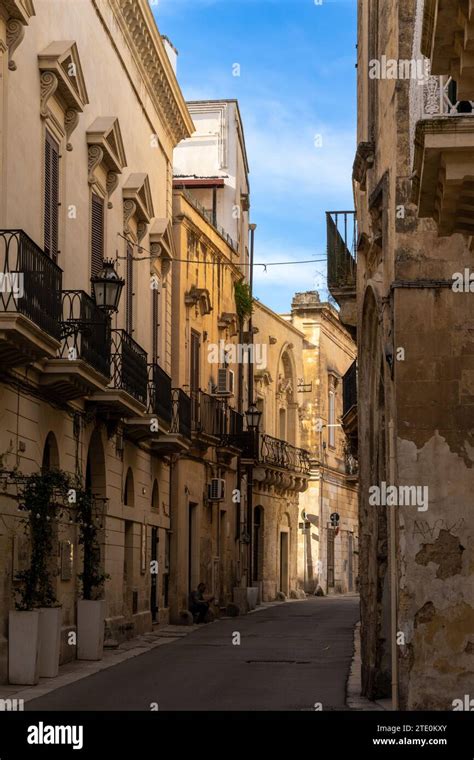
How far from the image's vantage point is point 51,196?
19188 mm

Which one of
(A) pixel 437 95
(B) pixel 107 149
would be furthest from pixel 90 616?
(A) pixel 437 95

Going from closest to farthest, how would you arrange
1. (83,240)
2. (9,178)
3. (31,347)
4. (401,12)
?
(401,12), (31,347), (9,178), (83,240)

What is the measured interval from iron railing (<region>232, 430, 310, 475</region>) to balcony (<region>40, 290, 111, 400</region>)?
16.4m

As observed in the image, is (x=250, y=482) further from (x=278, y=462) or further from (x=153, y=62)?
(x=153, y=62)

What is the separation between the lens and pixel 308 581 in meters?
51.8

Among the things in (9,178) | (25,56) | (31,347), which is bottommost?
(31,347)

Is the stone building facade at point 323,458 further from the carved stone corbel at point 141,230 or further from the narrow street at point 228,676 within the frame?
the carved stone corbel at point 141,230

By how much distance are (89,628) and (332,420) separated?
121 feet

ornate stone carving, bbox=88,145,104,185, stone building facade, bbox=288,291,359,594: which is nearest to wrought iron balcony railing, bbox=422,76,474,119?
ornate stone carving, bbox=88,145,104,185

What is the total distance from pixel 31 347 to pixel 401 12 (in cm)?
539

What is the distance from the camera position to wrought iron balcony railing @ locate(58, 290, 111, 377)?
18469 mm

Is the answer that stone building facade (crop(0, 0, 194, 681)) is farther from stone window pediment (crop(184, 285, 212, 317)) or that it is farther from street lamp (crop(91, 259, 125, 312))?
stone window pediment (crop(184, 285, 212, 317))
